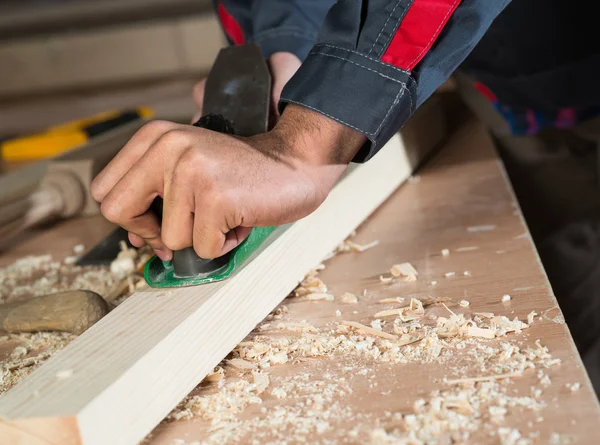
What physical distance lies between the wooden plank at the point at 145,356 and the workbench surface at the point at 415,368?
34 mm

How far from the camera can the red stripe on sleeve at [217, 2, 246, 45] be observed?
159cm

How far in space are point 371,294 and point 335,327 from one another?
4.1 inches

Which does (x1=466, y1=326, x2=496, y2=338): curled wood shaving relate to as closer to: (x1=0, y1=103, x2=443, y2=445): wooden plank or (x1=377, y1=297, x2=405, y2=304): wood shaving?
(x1=377, y1=297, x2=405, y2=304): wood shaving

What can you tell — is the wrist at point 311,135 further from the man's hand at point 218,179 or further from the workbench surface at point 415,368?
the workbench surface at point 415,368

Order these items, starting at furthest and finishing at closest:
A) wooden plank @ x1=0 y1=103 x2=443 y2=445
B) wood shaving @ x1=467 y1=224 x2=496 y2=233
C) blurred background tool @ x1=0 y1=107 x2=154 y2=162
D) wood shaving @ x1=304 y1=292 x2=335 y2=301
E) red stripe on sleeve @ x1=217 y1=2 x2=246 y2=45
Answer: blurred background tool @ x1=0 y1=107 x2=154 y2=162 → red stripe on sleeve @ x1=217 y1=2 x2=246 y2=45 → wood shaving @ x1=467 y1=224 x2=496 y2=233 → wood shaving @ x1=304 y1=292 x2=335 y2=301 → wooden plank @ x1=0 y1=103 x2=443 y2=445

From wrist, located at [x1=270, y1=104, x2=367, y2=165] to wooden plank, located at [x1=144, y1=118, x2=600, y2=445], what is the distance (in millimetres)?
209

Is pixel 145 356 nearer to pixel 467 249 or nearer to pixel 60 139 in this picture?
pixel 467 249

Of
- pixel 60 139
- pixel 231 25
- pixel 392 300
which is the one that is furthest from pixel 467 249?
pixel 60 139

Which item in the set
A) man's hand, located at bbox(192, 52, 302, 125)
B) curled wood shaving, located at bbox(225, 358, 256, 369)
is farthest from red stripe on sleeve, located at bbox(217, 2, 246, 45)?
curled wood shaving, located at bbox(225, 358, 256, 369)

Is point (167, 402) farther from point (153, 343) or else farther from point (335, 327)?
point (335, 327)

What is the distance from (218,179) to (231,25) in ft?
3.03

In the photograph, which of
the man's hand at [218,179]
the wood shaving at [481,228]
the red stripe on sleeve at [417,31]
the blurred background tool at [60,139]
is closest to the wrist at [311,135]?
the man's hand at [218,179]

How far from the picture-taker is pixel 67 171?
1.52m

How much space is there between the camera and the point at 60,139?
217 centimetres
